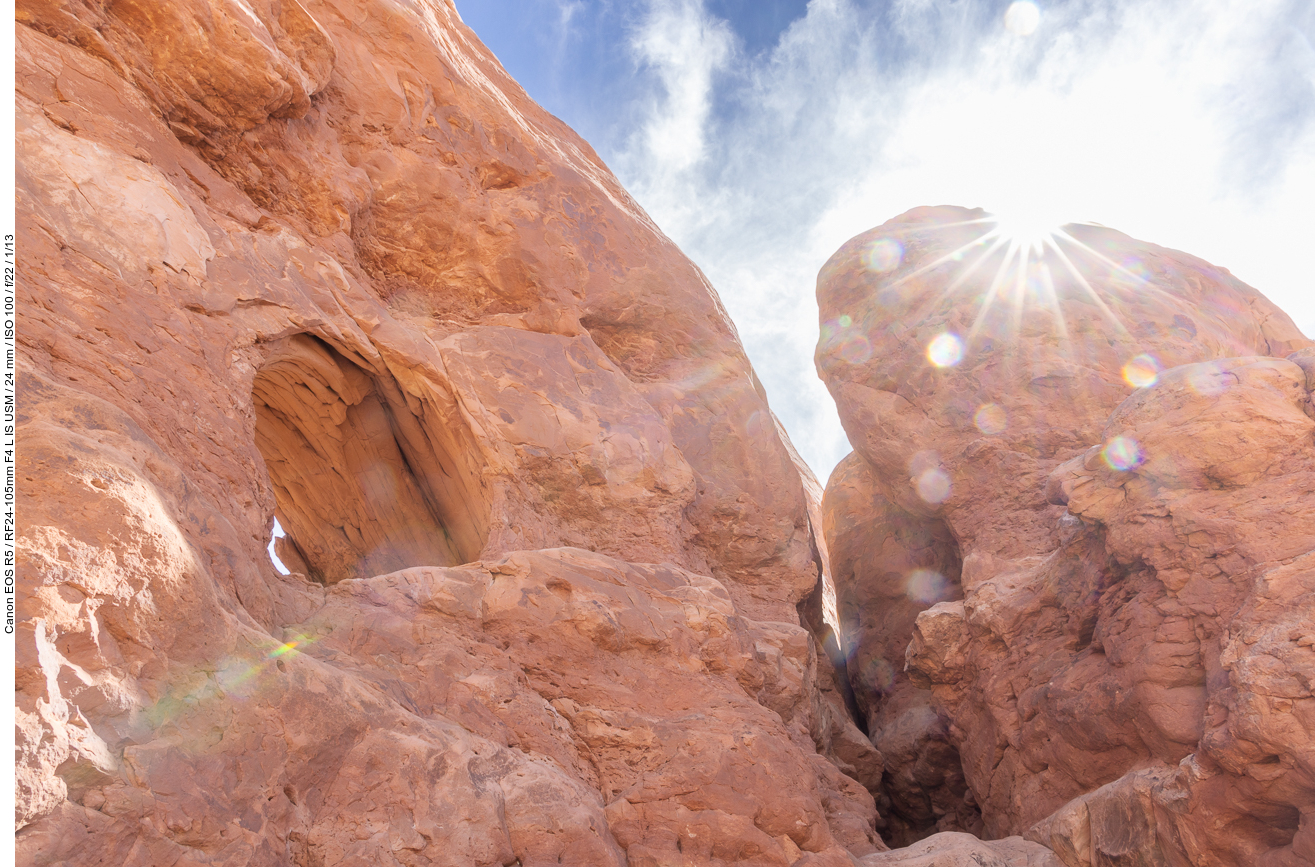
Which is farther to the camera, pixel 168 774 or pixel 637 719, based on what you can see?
pixel 637 719

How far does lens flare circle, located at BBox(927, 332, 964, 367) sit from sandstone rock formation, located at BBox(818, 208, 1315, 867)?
0.04 metres

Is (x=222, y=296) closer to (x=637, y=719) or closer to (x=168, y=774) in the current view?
(x=168, y=774)

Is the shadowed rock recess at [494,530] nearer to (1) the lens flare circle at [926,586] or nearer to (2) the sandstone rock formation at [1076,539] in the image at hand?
(2) the sandstone rock formation at [1076,539]

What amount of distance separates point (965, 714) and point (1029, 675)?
147 centimetres

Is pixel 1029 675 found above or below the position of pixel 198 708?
above

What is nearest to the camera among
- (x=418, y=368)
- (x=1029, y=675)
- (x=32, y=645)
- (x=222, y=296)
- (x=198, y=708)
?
(x=32, y=645)

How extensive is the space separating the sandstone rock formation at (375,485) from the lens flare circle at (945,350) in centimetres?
443

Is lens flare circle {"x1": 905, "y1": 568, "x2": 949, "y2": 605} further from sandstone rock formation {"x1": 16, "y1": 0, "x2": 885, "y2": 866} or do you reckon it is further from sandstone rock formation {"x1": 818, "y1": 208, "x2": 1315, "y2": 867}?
sandstone rock formation {"x1": 16, "y1": 0, "x2": 885, "y2": 866}

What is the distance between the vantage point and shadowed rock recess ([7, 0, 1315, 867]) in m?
4.09

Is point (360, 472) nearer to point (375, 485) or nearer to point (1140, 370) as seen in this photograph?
point (375, 485)

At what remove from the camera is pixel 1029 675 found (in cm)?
928

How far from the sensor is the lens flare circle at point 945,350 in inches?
557

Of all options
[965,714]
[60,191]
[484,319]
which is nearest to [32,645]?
[60,191]

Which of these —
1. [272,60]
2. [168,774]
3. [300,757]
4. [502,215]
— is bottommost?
[168,774]
